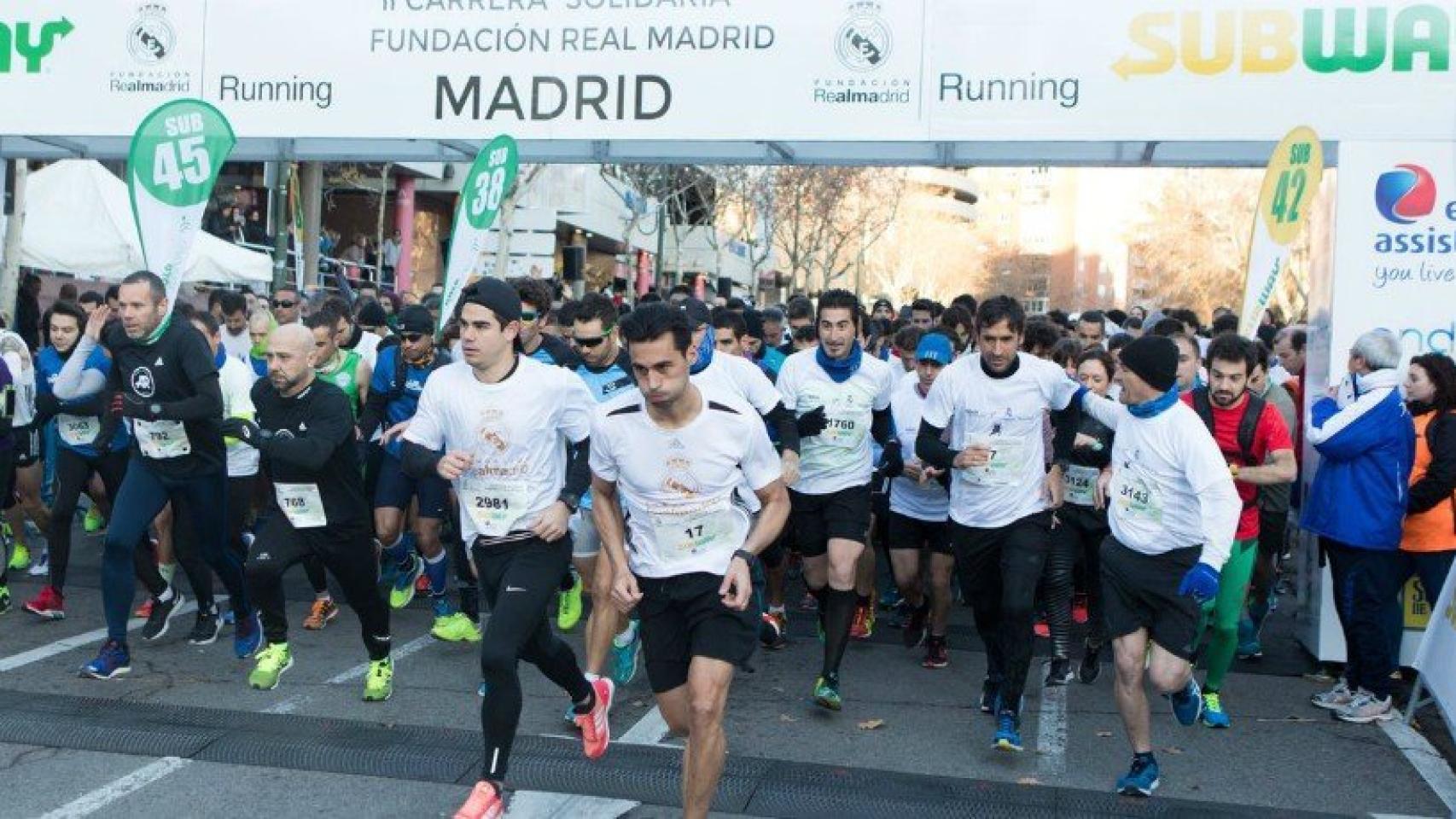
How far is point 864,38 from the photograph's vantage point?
978cm

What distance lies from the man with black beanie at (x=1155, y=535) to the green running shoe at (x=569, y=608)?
12.1 feet

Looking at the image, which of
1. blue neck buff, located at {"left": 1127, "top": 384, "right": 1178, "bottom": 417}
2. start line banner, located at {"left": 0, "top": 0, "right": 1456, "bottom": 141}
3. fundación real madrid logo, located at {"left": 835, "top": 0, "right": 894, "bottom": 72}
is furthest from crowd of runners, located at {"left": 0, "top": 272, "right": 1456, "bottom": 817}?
fundación real madrid logo, located at {"left": 835, "top": 0, "right": 894, "bottom": 72}

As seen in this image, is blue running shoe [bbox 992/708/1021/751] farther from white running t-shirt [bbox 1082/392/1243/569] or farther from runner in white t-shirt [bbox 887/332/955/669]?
runner in white t-shirt [bbox 887/332/955/669]

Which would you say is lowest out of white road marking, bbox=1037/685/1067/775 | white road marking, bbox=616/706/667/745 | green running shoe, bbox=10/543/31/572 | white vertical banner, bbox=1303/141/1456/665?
white road marking, bbox=1037/685/1067/775

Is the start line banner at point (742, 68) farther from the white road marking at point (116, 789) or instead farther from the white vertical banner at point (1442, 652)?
the white road marking at point (116, 789)

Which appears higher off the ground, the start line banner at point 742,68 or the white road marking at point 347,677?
the start line banner at point 742,68

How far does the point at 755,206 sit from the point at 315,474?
41913 mm

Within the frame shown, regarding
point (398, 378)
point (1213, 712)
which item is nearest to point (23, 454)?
point (398, 378)

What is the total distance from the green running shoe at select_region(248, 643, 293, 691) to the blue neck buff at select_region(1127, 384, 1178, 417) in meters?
4.28

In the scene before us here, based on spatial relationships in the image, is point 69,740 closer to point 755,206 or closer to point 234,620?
point 234,620

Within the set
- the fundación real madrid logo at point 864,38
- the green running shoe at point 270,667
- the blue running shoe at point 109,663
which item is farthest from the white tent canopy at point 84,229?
the green running shoe at point 270,667

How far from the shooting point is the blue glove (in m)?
5.52

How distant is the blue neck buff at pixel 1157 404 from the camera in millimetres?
5918

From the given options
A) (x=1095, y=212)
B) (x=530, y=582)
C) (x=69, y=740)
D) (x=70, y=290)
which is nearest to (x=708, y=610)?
(x=530, y=582)
